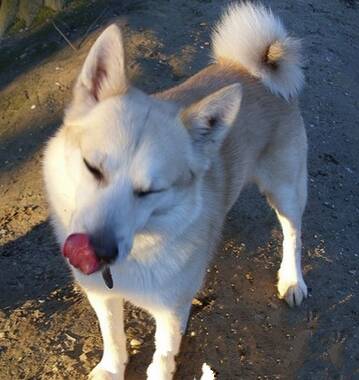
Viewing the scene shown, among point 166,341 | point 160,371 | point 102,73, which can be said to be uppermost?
point 102,73

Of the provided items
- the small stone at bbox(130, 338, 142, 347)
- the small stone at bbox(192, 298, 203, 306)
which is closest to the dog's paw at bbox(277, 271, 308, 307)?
the small stone at bbox(192, 298, 203, 306)

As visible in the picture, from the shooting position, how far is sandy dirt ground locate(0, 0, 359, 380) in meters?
3.21

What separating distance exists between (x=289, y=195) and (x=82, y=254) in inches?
62.0

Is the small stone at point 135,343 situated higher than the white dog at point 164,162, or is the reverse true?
the white dog at point 164,162

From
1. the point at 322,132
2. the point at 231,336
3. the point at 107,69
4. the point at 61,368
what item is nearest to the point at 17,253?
the point at 61,368

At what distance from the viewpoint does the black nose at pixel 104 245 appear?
2.16 meters

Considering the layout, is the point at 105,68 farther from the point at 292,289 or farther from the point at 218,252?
the point at 292,289

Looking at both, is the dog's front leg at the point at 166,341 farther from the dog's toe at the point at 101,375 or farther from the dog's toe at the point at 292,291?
the dog's toe at the point at 292,291

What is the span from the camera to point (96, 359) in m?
3.14

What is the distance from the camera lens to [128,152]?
7.50ft

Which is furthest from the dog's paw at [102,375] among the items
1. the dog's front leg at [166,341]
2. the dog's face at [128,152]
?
the dog's face at [128,152]

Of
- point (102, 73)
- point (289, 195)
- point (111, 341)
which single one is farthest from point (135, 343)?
point (102, 73)

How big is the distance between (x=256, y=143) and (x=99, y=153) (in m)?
1.11

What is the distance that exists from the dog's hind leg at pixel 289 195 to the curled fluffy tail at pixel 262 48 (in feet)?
0.96
